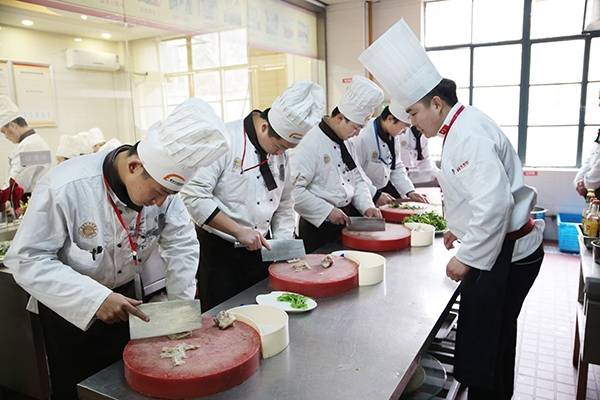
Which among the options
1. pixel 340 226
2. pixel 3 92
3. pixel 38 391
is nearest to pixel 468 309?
pixel 340 226

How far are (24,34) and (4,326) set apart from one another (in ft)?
6.78

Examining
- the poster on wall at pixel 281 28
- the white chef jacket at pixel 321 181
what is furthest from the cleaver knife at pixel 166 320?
the poster on wall at pixel 281 28

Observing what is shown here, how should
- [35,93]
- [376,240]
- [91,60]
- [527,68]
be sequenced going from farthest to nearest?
[527,68], [91,60], [35,93], [376,240]

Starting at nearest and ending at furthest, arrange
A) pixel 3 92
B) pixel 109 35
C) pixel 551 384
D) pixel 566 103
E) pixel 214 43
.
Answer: pixel 551 384, pixel 3 92, pixel 109 35, pixel 214 43, pixel 566 103

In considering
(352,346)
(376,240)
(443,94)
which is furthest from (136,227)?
(443,94)

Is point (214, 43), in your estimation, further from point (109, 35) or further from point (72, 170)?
point (72, 170)

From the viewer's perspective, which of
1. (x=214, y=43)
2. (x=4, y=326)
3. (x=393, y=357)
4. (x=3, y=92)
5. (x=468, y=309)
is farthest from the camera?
(x=214, y=43)

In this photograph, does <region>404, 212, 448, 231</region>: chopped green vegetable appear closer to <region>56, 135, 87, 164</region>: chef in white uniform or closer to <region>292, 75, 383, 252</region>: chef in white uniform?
<region>292, 75, 383, 252</region>: chef in white uniform

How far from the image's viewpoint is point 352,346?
139 centimetres

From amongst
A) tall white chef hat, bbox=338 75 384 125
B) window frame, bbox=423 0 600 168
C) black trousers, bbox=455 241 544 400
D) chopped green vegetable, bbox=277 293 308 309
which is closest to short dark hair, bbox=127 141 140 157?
chopped green vegetable, bbox=277 293 308 309

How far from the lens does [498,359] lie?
6.29ft

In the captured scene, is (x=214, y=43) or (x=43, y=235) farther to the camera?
(x=214, y=43)

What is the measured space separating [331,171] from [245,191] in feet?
2.70

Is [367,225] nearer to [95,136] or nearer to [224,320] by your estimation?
[224,320]
